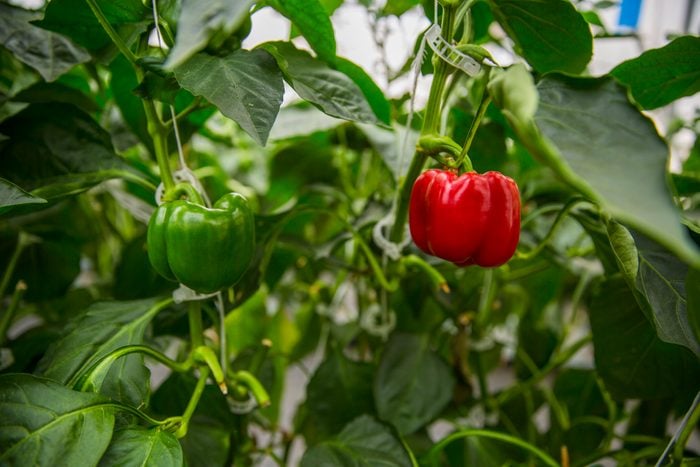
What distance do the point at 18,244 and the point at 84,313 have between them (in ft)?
0.70

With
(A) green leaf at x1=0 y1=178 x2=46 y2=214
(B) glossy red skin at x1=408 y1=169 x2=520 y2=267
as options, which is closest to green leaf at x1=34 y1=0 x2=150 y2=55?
(A) green leaf at x1=0 y1=178 x2=46 y2=214

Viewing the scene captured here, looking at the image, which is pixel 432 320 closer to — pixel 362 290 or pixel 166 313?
pixel 362 290

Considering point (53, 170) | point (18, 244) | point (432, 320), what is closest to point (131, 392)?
point (53, 170)

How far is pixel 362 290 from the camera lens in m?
0.79

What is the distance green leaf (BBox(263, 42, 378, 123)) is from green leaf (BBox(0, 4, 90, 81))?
19cm

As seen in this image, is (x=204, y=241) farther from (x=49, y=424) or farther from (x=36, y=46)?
(x=36, y=46)

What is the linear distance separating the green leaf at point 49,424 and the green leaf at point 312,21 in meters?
0.29

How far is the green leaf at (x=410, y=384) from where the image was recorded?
621mm

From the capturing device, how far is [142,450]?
36cm

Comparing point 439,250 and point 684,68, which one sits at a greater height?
point 684,68

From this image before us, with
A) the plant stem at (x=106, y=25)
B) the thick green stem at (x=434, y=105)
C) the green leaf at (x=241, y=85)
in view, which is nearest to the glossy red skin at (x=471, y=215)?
the thick green stem at (x=434, y=105)

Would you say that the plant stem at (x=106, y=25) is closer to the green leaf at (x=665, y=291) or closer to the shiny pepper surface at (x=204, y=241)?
the shiny pepper surface at (x=204, y=241)

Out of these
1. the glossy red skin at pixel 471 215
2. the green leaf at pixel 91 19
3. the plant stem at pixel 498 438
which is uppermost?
the green leaf at pixel 91 19

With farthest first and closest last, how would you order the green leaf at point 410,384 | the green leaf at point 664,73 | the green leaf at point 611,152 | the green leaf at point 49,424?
the green leaf at point 410,384 < the green leaf at point 664,73 < the green leaf at point 49,424 < the green leaf at point 611,152
